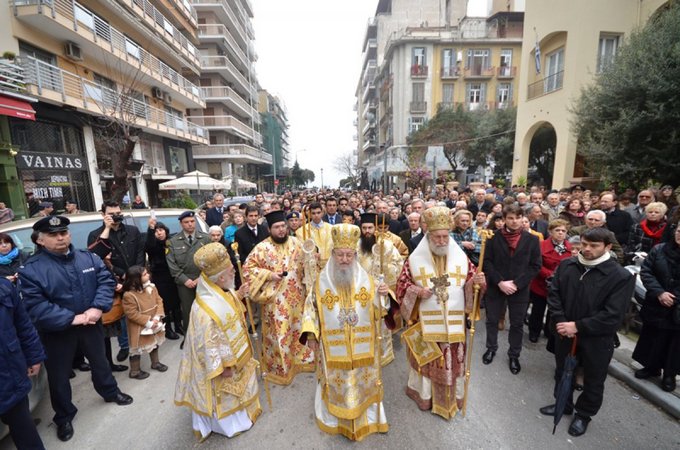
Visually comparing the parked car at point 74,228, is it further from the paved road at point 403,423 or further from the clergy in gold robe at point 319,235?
the clergy in gold robe at point 319,235

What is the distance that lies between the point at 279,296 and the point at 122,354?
109 inches

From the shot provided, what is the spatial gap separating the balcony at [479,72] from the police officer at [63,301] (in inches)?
1559

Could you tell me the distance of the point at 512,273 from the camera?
4.20 m

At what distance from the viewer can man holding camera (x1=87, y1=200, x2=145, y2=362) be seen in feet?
15.6

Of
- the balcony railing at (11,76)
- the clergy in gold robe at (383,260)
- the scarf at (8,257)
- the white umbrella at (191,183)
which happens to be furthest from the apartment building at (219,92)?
the clergy in gold robe at (383,260)

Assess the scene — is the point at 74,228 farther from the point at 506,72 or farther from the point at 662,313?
the point at 506,72

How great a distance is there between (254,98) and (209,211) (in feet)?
136

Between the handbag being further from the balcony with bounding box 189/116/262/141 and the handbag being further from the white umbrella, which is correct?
the balcony with bounding box 189/116/262/141

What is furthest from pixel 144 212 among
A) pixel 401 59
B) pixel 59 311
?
pixel 401 59

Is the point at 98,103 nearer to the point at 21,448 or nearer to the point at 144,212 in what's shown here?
the point at 144,212

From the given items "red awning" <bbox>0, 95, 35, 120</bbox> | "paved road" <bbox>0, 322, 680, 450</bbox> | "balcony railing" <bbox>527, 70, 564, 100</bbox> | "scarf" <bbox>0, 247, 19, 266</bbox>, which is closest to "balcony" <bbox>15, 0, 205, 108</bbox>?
"red awning" <bbox>0, 95, 35, 120</bbox>

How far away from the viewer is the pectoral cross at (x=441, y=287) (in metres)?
3.27

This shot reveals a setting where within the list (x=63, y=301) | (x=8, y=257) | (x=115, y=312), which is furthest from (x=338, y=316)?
(x=8, y=257)

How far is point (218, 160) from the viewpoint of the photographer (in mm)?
33281
